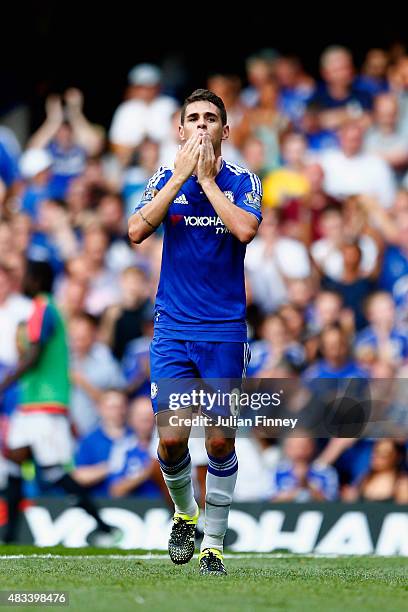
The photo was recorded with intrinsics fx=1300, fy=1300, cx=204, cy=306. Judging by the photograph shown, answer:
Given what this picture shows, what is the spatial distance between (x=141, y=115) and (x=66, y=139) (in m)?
0.95

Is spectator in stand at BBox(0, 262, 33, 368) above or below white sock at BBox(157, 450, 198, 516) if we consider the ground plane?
above

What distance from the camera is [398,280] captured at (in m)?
13.2

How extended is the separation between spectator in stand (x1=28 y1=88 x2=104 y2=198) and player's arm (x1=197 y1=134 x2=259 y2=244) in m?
8.67

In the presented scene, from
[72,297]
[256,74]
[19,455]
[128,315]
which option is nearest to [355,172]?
[256,74]

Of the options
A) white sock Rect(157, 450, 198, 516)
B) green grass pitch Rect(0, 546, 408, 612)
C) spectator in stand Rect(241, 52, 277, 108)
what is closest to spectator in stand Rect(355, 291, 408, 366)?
spectator in stand Rect(241, 52, 277, 108)

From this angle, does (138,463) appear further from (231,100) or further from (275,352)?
(231,100)

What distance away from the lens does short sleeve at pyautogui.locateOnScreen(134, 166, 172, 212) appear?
6883mm

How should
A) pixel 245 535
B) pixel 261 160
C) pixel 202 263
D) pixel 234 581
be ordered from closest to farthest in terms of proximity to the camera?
1. pixel 234 581
2. pixel 202 263
3. pixel 245 535
4. pixel 261 160

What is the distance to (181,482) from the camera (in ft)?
22.9

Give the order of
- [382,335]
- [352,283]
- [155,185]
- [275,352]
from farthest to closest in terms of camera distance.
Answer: [352,283] < [382,335] < [275,352] < [155,185]

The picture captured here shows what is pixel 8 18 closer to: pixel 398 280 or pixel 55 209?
pixel 55 209

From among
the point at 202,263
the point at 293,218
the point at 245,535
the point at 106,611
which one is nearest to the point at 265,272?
the point at 293,218

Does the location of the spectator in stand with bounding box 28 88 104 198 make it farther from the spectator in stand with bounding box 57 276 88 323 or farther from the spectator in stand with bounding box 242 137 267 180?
the spectator in stand with bounding box 242 137 267 180

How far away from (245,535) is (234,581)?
4.16 m
